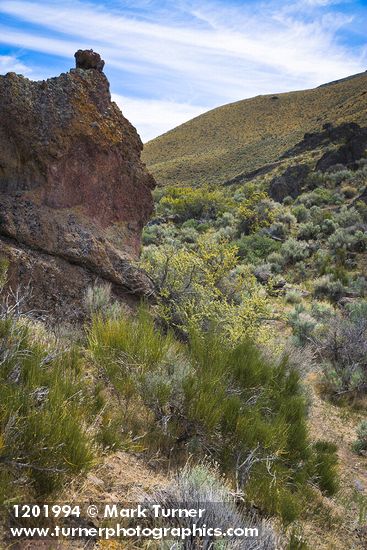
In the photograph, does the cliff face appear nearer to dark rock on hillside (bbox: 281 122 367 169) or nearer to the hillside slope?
dark rock on hillside (bbox: 281 122 367 169)

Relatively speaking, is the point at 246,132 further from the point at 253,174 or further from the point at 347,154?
the point at 347,154

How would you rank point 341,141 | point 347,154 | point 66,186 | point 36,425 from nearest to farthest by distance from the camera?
point 36,425 < point 66,186 < point 347,154 < point 341,141

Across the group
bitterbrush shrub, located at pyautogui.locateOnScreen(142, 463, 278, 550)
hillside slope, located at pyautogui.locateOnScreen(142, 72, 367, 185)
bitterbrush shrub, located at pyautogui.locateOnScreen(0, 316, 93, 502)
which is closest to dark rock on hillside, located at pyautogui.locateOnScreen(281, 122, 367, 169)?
hillside slope, located at pyautogui.locateOnScreen(142, 72, 367, 185)

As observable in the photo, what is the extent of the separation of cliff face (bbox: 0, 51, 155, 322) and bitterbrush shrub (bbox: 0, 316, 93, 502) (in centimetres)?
202

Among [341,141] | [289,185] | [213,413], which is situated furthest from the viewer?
[341,141]

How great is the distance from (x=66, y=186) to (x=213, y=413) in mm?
3606

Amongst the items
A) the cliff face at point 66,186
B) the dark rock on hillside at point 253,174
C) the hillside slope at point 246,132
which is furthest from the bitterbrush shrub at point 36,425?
the hillside slope at point 246,132

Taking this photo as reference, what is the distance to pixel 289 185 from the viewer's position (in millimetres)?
32281

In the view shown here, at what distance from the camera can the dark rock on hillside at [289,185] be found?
104ft

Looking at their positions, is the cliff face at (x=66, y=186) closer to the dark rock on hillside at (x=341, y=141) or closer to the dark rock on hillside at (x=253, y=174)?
the dark rock on hillside at (x=341, y=141)

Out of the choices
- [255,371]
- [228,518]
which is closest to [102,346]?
[255,371]

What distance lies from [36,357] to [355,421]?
5305mm

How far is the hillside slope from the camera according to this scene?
59875 millimetres

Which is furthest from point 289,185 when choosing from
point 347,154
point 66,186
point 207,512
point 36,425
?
point 36,425
